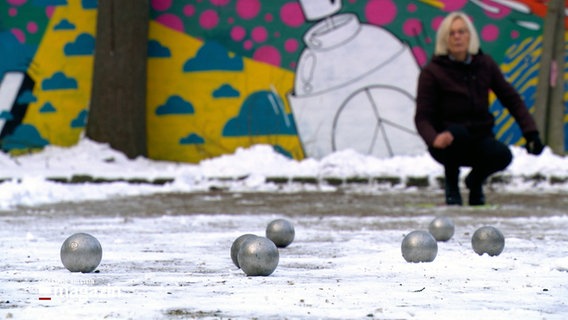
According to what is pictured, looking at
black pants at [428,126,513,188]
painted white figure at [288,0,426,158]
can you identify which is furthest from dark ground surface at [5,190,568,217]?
painted white figure at [288,0,426,158]

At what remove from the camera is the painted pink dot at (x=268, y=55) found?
597 inches

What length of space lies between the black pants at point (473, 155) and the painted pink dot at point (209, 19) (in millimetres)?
6736

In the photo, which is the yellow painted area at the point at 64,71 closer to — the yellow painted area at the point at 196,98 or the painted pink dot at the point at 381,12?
the yellow painted area at the point at 196,98

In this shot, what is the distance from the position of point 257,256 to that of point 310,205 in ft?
17.9

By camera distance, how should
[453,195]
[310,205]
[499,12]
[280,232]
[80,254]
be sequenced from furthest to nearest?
[499,12]
[310,205]
[453,195]
[280,232]
[80,254]

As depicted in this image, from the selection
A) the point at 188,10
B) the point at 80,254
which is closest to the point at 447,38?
the point at 80,254

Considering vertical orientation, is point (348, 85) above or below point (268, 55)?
below

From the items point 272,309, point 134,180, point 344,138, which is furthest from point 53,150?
point 272,309

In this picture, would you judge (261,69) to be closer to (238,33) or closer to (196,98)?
(238,33)

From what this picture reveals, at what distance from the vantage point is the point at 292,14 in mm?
15180

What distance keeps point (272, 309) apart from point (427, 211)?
5.38 meters

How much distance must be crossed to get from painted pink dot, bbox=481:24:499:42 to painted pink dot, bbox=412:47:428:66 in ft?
2.65

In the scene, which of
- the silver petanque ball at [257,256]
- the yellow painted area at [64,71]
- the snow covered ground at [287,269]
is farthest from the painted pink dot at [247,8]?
the silver petanque ball at [257,256]

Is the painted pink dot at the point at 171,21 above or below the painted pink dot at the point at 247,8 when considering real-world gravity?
below
